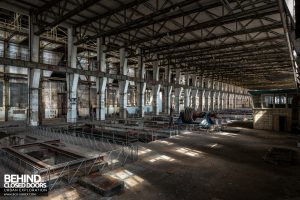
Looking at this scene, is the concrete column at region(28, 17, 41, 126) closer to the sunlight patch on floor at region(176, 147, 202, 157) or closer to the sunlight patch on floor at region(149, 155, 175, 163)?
the sunlight patch on floor at region(149, 155, 175, 163)

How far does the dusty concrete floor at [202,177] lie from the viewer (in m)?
5.98

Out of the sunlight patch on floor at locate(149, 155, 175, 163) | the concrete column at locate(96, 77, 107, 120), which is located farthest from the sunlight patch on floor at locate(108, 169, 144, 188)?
the concrete column at locate(96, 77, 107, 120)

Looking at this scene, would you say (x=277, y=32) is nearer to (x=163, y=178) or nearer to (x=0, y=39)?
(x=163, y=178)

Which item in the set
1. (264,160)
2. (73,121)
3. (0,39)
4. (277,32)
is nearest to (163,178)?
(264,160)

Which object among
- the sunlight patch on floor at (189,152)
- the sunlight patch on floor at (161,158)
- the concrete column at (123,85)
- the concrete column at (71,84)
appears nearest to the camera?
the sunlight patch on floor at (161,158)

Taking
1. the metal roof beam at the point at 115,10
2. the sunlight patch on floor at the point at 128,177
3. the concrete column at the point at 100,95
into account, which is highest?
the metal roof beam at the point at 115,10

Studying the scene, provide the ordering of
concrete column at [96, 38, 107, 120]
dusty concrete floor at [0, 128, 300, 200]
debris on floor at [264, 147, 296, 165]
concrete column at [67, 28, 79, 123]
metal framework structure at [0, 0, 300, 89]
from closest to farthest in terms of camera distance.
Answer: dusty concrete floor at [0, 128, 300, 200] < debris on floor at [264, 147, 296, 165] < metal framework structure at [0, 0, 300, 89] < concrete column at [67, 28, 79, 123] < concrete column at [96, 38, 107, 120]

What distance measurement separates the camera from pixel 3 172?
300 inches

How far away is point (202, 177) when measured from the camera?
7363 millimetres

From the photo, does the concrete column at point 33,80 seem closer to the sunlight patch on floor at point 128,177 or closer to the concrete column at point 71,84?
the concrete column at point 71,84

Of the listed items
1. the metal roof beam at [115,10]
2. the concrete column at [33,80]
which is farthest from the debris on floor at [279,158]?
the concrete column at [33,80]

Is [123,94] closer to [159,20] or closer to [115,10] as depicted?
[115,10]

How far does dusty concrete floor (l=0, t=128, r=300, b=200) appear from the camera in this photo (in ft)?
19.6

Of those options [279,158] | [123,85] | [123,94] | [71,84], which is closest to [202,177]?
[279,158]
